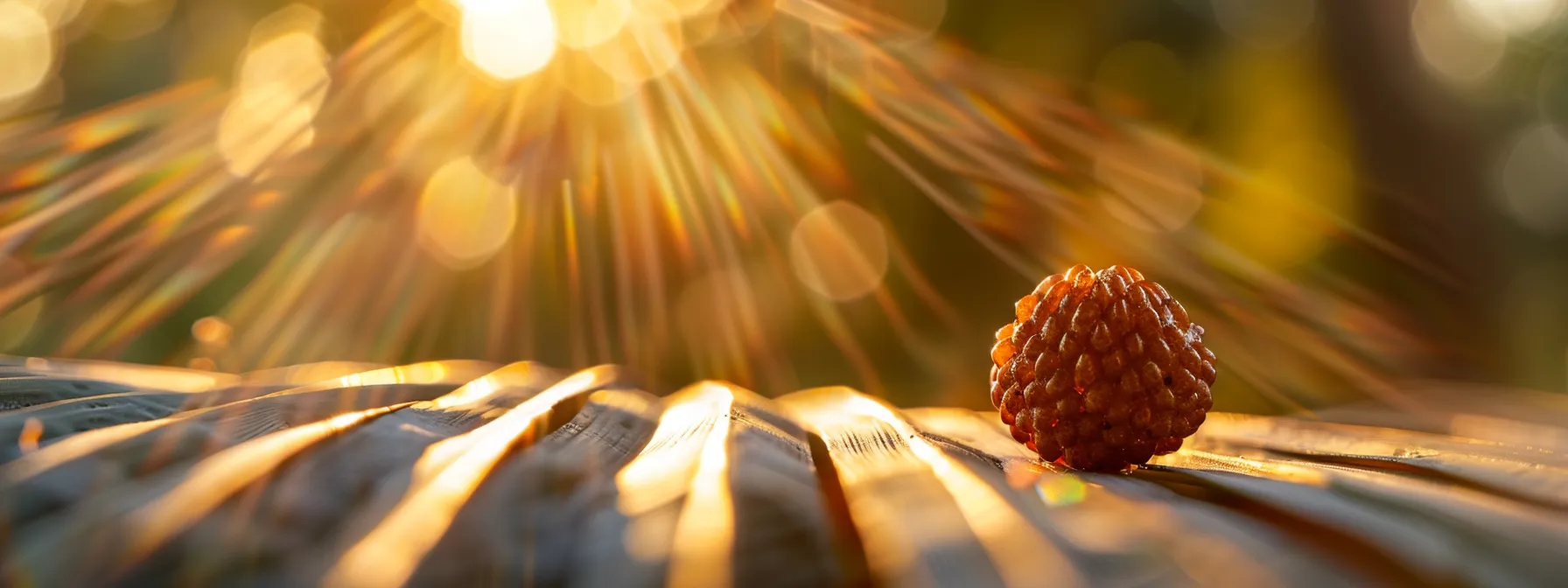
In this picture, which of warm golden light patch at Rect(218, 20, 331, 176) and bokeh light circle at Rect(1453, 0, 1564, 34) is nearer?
bokeh light circle at Rect(1453, 0, 1564, 34)

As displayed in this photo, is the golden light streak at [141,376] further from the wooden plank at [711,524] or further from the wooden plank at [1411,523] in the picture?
the wooden plank at [1411,523]

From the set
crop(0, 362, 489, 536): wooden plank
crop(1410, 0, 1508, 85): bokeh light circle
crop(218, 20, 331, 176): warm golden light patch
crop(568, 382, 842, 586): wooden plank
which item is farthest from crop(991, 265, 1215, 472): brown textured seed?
crop(218, 20, 331, 176): warm golden light patch

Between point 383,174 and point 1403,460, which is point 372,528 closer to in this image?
point 1403,460

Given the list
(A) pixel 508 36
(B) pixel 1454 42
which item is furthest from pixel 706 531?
(B) pixel 1454 42

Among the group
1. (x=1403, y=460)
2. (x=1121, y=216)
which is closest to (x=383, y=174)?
(x=1121, y=216)

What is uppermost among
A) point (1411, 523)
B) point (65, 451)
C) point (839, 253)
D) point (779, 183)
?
point (779, 183)

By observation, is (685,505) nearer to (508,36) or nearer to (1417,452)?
(1417,452)

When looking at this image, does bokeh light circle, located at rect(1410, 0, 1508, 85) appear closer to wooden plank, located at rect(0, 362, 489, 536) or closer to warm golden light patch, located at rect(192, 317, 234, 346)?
wooden plank, located at rect(0, 362, 489, 536)
